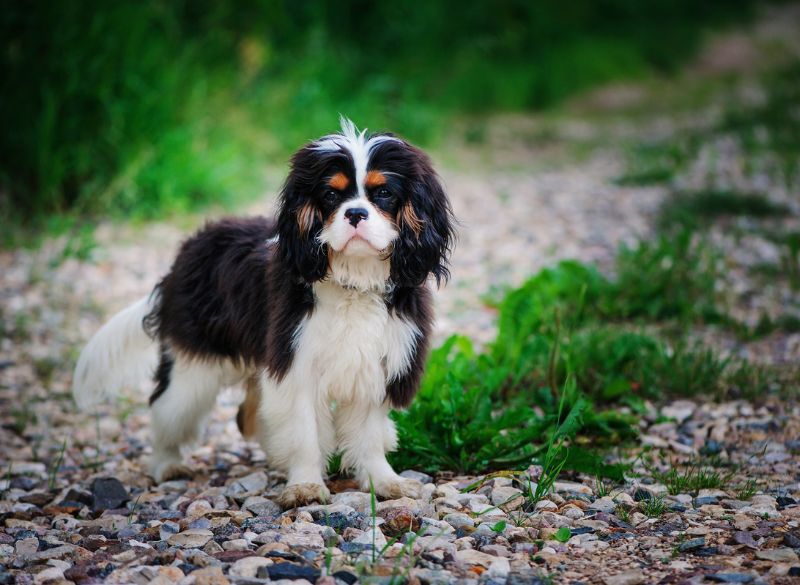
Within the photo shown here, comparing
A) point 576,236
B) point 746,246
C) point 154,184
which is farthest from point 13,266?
point 746,246

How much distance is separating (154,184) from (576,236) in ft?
11.9

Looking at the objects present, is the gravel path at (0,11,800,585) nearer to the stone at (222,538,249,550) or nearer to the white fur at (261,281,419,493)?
the stone at (222,538,249,550)

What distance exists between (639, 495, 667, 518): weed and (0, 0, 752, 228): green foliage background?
18.5 ft

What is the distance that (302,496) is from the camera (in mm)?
3283

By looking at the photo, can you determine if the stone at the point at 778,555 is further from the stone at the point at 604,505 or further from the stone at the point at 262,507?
the stone at the point at 262,507

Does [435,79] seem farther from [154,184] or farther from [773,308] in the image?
[773,308]

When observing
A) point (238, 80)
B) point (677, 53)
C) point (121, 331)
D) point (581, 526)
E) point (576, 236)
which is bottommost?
point (581, 526)

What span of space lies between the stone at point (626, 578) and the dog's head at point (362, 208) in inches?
47.7

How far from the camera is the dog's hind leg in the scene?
3822 millimetres

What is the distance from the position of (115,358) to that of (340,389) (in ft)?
4.21

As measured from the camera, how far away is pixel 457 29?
16141mm

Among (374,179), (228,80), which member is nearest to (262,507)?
(374,179)

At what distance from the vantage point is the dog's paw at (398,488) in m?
3.33

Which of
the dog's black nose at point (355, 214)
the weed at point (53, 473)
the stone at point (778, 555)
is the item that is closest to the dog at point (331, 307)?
the dog's black nose at point (355, 214)
